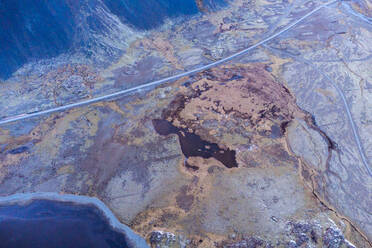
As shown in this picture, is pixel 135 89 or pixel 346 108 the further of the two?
pixel 135 89

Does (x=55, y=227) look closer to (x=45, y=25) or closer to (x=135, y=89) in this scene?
(x=135, y=89)

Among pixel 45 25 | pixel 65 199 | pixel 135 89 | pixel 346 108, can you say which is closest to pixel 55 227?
pixel 65 199

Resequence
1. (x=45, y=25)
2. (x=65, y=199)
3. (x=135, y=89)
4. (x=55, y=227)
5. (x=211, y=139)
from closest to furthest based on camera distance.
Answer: (x=55, y=227), (x=65, y=199), (x=211, y=139), (x=135, y=89), (x=45, y=25)

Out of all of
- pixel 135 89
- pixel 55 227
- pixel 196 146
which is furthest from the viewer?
pixel 135 89

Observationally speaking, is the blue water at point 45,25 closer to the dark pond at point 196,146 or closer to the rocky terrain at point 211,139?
the rocky terrain at point 211,139

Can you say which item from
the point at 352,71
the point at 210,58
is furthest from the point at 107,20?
the point at 352,71

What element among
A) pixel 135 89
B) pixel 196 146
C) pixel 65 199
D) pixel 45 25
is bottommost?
pixel 65 199

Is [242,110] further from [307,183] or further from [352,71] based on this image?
[352,71]
